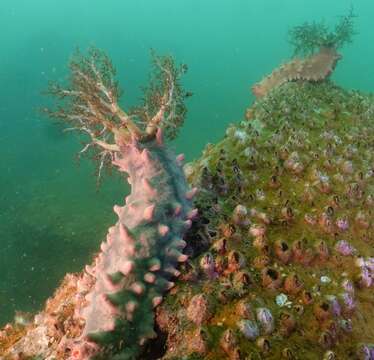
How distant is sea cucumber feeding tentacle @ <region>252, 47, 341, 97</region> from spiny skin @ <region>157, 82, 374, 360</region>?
455 centimetres

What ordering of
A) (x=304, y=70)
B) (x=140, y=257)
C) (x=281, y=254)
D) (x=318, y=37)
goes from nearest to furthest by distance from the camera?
(x=140, y=257) → (x=281, y=254) → (x=304, y=70) → (x=318, y=37)

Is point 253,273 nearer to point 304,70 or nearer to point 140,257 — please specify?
point 140,257

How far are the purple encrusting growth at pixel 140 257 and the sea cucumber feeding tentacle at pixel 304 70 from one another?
709 centimetres

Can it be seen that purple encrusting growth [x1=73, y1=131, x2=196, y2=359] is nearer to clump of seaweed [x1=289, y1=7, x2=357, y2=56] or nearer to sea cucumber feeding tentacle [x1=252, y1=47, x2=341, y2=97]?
sea cucumber feeding tentacle [x1=252, y1=47, x2=341, y2=97]

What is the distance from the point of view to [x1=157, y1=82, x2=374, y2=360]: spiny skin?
2627mm

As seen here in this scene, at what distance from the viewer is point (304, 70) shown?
9789 millimetres

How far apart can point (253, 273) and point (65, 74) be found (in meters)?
34.1

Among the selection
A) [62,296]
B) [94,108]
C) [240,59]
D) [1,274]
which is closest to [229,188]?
[94,108]

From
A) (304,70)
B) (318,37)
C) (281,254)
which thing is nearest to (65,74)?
(318,37)

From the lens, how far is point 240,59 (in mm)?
49281

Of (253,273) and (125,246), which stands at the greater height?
(125,246)

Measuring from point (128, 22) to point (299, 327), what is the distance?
65.0m

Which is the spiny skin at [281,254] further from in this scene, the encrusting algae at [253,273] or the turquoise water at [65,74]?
the turquoise water at [65,74]

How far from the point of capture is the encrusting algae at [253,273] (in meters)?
2.62
